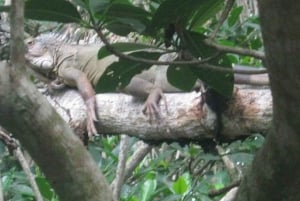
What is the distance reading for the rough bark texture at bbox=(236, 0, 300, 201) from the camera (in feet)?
2.90

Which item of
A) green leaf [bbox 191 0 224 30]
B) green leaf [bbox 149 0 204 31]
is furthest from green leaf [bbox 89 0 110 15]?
green leaf [bbox 191 0 224 30]

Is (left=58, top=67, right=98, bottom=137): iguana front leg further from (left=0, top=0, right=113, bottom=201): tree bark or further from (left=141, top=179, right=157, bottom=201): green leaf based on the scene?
(left=0, top=0, right=113, bottom=201): tree bark

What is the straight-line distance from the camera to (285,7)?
2.85 feet

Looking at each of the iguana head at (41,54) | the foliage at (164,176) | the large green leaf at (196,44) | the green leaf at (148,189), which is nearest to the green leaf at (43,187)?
the foliage at (164,176)

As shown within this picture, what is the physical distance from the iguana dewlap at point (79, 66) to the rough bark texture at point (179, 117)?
0.13 m

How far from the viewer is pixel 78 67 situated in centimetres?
390

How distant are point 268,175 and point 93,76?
8.65 feet

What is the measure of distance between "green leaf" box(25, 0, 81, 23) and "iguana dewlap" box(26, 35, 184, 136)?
4.92 feet

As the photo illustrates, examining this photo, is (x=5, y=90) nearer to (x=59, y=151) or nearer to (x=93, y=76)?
(x=59, y=151)

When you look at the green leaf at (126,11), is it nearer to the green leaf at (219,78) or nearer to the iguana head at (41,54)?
the green leaf at (219,78)

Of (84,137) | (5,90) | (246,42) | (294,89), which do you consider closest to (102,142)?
(84,137)

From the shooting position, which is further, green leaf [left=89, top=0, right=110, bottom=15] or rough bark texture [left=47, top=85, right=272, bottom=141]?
rough bark texture [left=47, top=85, right=272, bottom=141]

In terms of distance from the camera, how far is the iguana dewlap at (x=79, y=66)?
316 centimetres

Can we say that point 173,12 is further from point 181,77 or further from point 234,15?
point 234,15
